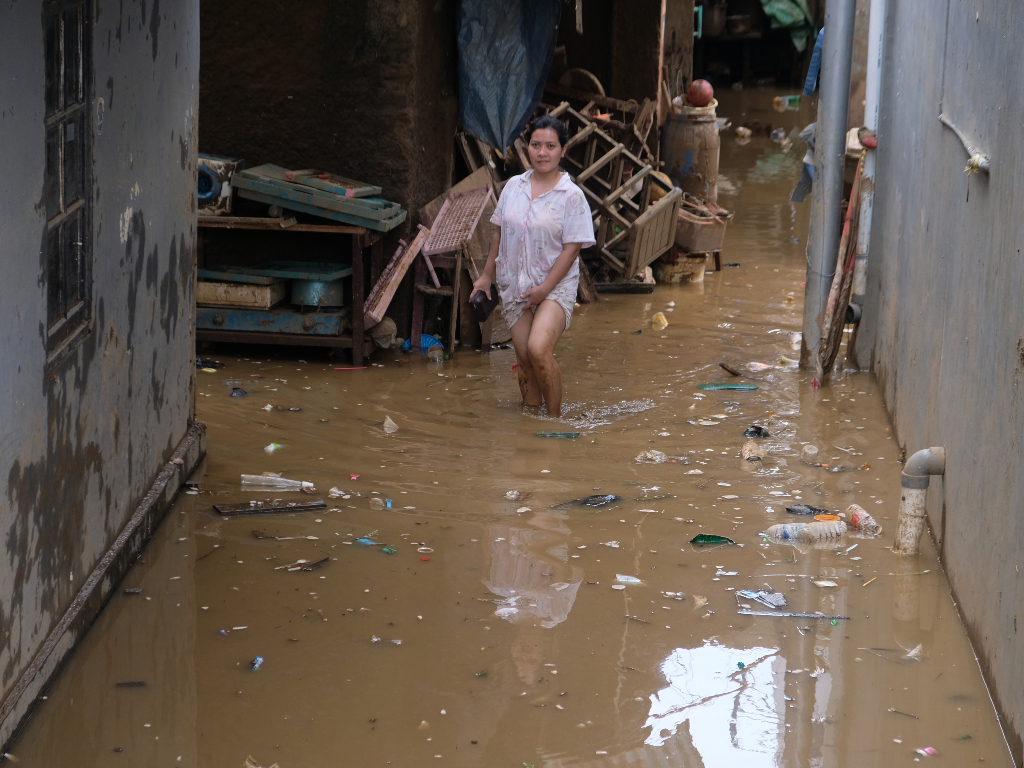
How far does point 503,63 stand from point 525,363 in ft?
9.32

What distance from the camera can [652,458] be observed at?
5492mm

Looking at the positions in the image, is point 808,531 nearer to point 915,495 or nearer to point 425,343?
point 915,495

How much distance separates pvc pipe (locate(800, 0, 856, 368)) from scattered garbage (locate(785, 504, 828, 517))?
2.47 m

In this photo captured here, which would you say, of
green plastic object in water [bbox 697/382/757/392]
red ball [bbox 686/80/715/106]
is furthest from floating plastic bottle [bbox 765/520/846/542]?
red ball [bbox 686/80/715/106]

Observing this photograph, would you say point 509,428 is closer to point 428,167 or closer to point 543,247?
point 543,247

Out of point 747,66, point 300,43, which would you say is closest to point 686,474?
point 300,43

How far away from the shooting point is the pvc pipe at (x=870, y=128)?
284 inches

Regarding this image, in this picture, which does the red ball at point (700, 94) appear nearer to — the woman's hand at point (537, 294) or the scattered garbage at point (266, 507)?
the woman's hand at point (537, 294)

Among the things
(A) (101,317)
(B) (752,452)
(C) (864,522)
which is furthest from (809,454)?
(A) (101,317)

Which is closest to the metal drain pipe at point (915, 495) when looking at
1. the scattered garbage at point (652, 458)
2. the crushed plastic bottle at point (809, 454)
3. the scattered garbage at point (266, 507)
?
the crushed plastic bottle at point (809, 454)

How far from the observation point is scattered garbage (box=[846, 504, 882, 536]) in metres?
4.59

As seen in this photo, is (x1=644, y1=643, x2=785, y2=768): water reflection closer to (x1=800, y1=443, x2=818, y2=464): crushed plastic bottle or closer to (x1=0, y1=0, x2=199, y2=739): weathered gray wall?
(x1=0, y1=0, x2=199, y2=739): weathered gray wall

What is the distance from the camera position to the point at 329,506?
189 inches

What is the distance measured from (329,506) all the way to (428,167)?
349cm
